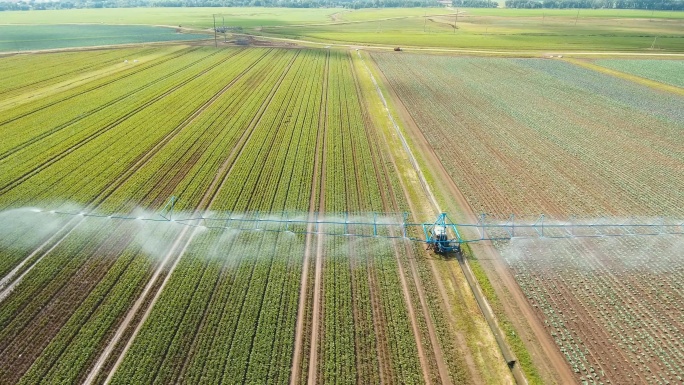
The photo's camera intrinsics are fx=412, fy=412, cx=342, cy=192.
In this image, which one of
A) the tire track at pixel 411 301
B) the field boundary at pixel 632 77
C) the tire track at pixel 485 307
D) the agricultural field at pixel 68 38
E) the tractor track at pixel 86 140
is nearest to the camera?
the tire track at pixel 411 301

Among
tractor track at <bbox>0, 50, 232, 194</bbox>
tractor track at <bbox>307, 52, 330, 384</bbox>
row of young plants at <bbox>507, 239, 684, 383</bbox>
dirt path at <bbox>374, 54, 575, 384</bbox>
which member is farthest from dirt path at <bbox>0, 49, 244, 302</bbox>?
row of young plants at <bbox>507, 239, 684, 383</bbox>

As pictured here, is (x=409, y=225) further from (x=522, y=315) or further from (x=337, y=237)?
(x=522, y=315)

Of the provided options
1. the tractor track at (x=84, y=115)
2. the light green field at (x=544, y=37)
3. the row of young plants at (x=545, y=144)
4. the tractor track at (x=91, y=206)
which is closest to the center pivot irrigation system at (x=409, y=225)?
the tractor track at (x=91, y=206)

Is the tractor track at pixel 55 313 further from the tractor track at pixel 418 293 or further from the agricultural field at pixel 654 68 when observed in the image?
the agricultural field at pixel 654 68

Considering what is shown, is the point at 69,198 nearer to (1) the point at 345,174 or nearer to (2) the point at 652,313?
(1) the point at 345,174

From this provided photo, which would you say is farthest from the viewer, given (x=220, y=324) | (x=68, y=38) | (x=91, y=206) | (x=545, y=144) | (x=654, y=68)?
(x=68, y=38)

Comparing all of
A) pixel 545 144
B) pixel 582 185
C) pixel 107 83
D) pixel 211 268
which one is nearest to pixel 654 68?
pixel 545 144

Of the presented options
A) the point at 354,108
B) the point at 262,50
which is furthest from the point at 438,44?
the point at 354,108
